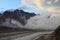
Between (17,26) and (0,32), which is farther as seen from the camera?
(0,32)

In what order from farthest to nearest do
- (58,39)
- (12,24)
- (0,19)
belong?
(12,24) < (0,19) < (58,39)

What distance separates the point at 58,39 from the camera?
8.23 metres

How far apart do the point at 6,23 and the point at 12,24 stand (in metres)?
0.77

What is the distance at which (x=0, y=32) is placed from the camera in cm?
2316

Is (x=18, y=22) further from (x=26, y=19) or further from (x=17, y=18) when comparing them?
(x=26, y=19)

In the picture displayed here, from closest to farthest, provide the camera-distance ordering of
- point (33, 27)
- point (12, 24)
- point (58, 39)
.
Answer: point (58, 39) < point (12, 24) < point (33, 27)

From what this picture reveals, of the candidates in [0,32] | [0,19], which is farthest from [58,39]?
[0,32]

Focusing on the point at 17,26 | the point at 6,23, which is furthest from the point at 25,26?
the point at 6,23

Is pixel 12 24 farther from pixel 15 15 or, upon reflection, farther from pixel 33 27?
pixel 33 27

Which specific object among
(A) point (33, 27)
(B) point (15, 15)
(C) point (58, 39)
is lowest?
(C) point (58, 39)

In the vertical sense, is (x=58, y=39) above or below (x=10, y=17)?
below

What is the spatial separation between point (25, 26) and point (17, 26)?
0.87 meters

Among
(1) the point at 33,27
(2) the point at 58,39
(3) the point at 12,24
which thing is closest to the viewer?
(2) the point at 58,39

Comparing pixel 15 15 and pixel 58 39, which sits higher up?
pixel 15 15
